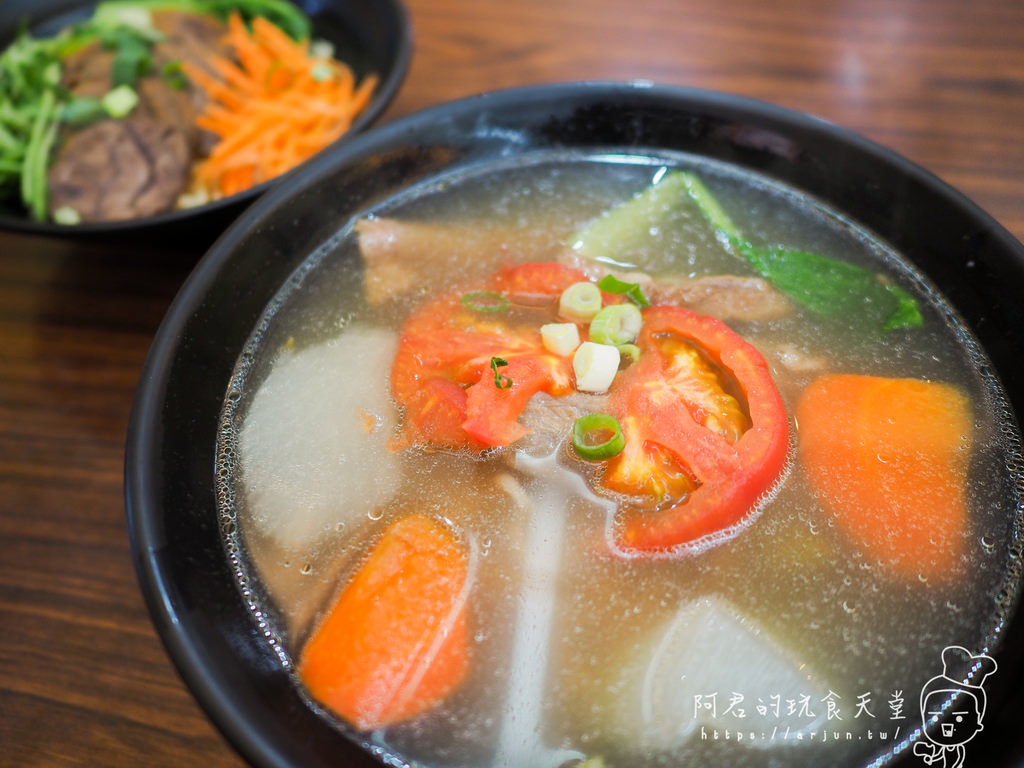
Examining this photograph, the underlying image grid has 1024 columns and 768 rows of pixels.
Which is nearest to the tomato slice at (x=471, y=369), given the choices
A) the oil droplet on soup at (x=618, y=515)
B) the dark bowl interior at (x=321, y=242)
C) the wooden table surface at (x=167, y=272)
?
the oil droplet on soup at (x=618, y=515)

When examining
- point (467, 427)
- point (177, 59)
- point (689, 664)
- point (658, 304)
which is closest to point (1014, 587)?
point (689, 664)

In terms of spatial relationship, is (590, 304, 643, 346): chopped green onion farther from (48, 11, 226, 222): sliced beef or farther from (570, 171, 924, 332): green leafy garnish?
(48, 11, 226, 222): sliced beef

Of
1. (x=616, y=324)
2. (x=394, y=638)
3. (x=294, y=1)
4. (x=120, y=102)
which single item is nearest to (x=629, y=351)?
(x=616, y=324)

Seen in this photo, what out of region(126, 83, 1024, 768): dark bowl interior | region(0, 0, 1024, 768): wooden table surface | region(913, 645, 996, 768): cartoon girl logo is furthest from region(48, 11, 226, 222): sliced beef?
region(913, 645, 996, 768): cartoon girl logo

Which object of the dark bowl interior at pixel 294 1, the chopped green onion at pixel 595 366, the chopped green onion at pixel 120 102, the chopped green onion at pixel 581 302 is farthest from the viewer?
the chopped green onion at pixel 120 102

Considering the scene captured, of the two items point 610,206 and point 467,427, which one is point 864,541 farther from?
point 610,206

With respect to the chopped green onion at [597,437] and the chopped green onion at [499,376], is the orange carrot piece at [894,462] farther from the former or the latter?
the chopped green onion at [499,376]
